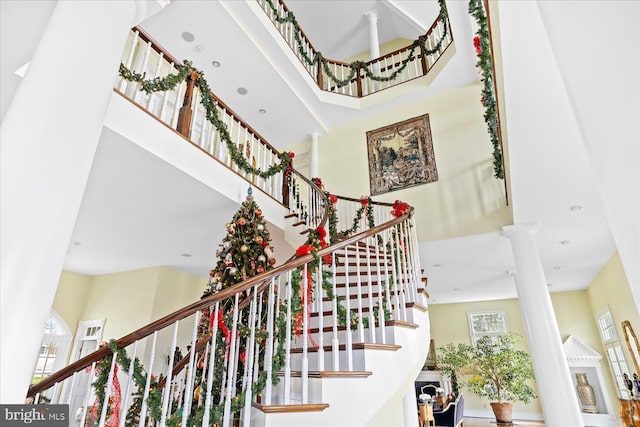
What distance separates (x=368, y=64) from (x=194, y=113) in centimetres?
512

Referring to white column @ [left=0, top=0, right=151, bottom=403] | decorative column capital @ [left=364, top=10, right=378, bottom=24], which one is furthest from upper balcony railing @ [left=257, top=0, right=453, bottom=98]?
white column @ [left=0, top=0, right=151, bottom=403]

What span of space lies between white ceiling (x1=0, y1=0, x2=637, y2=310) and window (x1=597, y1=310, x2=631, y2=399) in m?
0.92

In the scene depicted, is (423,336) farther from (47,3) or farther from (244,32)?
(244,32)

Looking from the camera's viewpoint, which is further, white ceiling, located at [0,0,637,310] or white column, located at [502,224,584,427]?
white column, located at [502,224,584,427]

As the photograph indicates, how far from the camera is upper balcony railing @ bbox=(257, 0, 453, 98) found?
22.1 ft

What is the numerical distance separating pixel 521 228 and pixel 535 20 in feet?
12.1

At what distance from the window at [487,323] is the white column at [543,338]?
5.68 metres

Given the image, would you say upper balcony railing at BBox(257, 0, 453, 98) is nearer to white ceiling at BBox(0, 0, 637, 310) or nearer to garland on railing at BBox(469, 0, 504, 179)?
white ceiling at BBox(0, 0, 637, 310)

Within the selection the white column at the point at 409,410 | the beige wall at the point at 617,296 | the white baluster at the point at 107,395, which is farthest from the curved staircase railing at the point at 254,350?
the beige wall at the point at 617,296

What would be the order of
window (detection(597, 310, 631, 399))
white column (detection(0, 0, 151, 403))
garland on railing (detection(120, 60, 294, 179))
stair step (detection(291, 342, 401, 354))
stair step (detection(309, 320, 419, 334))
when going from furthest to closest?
window (detection(597, 310, 631, 399)) → garland on railing (detection(120, 60, 294, 179)) → stair step (detection(309, 320, 419, 334)) → stair step (detection(291, 342, 401, 354)) → white column (detection(0, 0, 151, 403))

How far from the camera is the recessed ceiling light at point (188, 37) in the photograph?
5621mm

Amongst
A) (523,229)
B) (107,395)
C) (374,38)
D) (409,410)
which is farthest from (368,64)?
(107,395)

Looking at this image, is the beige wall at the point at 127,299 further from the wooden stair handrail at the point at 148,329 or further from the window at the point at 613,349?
the window at the point at 613,349

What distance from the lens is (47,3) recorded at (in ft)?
7.23
